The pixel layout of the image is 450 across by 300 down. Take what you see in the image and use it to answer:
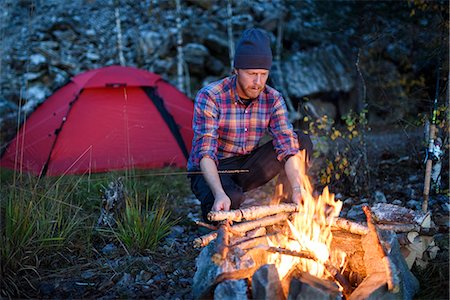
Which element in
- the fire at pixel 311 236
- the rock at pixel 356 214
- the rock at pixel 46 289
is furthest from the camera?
the rock at pixel 356 214

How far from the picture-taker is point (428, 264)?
9.48 feet

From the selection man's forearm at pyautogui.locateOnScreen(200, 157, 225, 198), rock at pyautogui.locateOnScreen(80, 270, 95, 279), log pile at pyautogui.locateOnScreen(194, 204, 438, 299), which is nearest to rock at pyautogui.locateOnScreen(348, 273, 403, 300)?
log pile at pyautogui.locateOnScreen(194, 204, 438, 299)

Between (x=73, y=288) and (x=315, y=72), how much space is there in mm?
7243

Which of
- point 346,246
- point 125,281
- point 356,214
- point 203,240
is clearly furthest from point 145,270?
point 356,214

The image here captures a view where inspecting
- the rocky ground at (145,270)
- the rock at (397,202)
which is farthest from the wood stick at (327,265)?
the rock at (397,202)

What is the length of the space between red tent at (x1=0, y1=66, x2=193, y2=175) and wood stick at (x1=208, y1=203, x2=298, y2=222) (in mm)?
2998

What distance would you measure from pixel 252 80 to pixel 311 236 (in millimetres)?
1277

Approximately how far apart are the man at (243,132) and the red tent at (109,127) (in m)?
2.14

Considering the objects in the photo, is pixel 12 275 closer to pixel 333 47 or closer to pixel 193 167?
pixel 193 167

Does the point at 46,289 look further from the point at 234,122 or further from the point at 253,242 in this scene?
the point at 234,122

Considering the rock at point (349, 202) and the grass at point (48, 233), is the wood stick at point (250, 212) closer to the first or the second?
the grass at point (48, 233)

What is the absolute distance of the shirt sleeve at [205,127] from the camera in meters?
3.48

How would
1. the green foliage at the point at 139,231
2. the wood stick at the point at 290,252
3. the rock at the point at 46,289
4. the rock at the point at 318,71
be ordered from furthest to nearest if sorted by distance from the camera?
the rock at the point at 318,71 → the green foliage at the point at 139,231 → the rock at the point at 46,289 → the wood stick at the point at 290,252

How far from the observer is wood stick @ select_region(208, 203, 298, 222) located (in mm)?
2820
